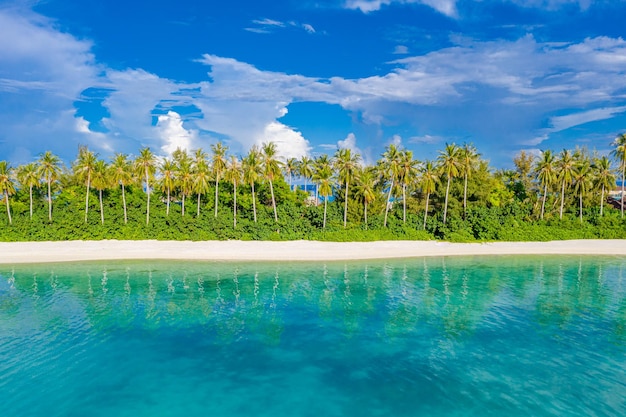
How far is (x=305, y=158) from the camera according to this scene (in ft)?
213

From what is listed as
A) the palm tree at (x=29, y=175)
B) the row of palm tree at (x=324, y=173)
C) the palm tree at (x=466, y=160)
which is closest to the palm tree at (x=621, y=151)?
the row of palm tree at (x=324, y=173)

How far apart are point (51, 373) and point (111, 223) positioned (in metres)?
40.3

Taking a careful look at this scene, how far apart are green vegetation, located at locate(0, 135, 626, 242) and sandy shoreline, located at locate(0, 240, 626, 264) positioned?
202cm

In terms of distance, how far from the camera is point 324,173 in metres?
56.4

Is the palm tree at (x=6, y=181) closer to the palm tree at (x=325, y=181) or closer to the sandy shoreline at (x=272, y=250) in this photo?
the sandy shoreline at (x=272, y=250)

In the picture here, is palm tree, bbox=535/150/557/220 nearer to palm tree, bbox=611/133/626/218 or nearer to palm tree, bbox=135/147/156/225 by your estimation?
palm tree, bbox=611/133/626/218

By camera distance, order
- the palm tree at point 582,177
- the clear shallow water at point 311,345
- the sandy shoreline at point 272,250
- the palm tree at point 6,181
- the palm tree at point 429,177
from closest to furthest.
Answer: the clear shallow water at point 311,345, the sandy shoreline at point 272,250, the palm tree at point 6,181, the palm tree at point 429,177, the palm tree at point 582,177

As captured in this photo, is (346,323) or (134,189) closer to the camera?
(346,323)

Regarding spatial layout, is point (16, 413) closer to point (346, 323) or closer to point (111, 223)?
point (346, 323)

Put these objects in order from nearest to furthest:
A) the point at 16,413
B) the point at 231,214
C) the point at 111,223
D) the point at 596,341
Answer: the point at 16,413 < the point at 596,341 < the point at 111,223 < the point at 231,214

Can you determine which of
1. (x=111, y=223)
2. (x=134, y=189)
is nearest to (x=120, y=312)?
(x=111, y=223)

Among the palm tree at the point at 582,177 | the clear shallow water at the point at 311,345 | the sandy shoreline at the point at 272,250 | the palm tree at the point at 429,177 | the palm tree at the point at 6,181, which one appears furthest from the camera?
the palm tree at the point at 582,177

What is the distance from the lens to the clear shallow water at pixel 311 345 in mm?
15906

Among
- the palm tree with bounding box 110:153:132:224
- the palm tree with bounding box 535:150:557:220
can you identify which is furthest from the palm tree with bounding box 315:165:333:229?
the palm tree with bounding box 535:150:557:220
